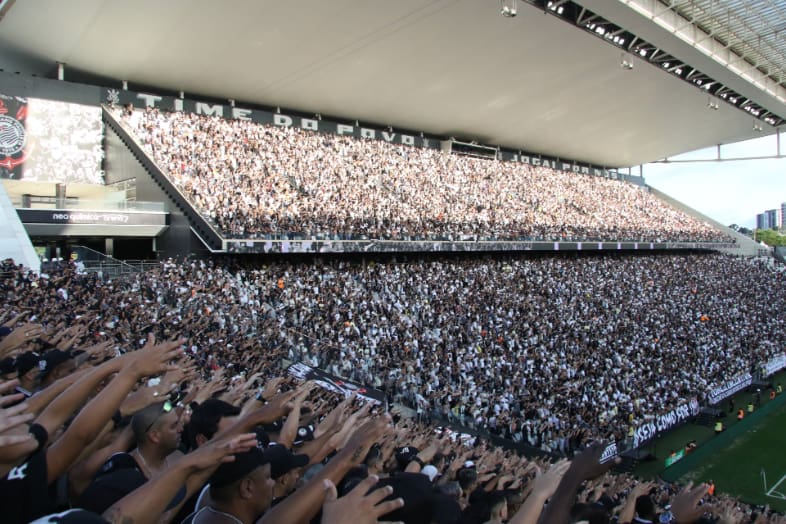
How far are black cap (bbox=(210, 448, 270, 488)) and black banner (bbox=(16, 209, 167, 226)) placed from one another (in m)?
21.2

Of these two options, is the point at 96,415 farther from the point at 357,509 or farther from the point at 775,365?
the point at 775,365

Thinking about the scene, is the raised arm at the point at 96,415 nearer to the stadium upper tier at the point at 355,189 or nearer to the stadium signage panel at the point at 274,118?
the stadium upper tier at the point at 355,189

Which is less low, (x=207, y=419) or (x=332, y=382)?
(x=207, y=419)

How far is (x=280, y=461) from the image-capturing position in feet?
9.19

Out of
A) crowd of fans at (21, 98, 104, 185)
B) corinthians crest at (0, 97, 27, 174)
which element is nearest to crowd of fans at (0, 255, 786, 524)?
crowd of fans at (21, 98, 104, 185)

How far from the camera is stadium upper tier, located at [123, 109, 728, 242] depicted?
79.9 ft

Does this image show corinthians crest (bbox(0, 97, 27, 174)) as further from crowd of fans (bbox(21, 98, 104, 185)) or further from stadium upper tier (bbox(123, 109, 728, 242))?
stadium upper tier (bbox(123, 109, 728, 242))

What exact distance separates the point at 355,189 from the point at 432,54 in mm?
7548

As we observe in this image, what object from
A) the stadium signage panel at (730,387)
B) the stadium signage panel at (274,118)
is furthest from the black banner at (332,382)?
the stadium signage panel at (274,118)

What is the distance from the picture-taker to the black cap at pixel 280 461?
9.12 feet

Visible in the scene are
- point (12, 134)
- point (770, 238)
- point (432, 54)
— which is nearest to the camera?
point (12, 134)

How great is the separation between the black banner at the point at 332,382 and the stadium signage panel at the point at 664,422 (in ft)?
24.7

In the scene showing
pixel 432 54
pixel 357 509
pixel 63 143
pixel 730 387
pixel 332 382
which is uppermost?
pixel 432 54

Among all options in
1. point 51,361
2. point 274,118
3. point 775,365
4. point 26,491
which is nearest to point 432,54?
point 274,118
